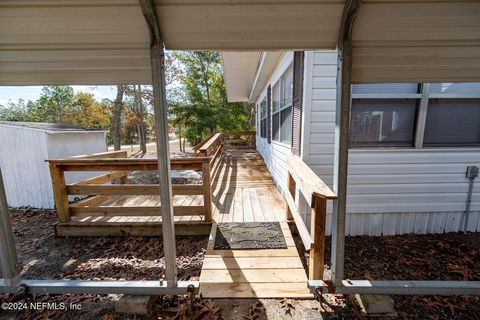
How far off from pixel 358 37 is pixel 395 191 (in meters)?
2.63

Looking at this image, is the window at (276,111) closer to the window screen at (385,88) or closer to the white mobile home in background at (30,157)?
the window screen at (385,88)

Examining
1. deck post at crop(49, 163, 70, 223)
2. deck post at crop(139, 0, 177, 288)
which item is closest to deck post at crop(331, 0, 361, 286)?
deck post at crop(139, 0, 177, 288)

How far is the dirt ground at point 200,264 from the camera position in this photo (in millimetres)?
1815

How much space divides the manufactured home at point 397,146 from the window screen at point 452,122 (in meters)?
0.01

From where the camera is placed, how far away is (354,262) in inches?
110

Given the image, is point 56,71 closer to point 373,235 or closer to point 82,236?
point 82,236

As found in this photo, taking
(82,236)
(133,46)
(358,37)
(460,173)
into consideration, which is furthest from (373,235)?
(82,236)

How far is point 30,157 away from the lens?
512cm

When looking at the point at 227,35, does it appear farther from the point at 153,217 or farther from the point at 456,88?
the point at 456,88

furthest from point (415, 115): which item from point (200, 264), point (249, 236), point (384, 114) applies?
point (200, 264)

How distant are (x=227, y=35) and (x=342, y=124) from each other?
3.46 feet

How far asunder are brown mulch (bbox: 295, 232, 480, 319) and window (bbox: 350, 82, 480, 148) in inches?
56.9

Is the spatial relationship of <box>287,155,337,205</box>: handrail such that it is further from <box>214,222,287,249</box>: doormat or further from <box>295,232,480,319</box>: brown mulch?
<box>295,232,480,319</box>: brown mulch

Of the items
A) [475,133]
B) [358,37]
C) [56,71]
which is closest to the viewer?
[358,37]
